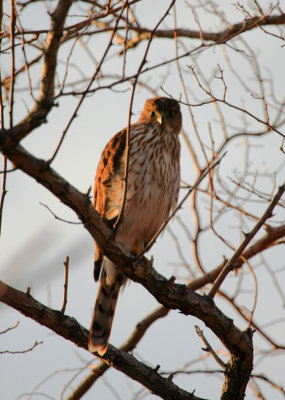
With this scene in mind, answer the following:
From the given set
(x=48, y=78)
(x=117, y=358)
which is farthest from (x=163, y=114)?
(x=48, y=78)

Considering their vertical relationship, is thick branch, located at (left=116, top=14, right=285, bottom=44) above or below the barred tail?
above

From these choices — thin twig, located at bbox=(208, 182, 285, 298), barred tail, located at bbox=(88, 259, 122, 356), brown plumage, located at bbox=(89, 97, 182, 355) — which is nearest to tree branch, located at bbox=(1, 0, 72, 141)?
thin twig, located at bbox=(208, 182, 285, 298)

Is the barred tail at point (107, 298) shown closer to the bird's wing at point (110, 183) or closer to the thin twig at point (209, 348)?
the bird's wing at point (110, 183)

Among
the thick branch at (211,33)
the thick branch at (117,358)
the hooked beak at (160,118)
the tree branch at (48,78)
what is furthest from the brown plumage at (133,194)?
the tree branch at (48,78)

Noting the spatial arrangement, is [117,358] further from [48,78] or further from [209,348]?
[48,78]

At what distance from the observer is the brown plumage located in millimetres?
4582

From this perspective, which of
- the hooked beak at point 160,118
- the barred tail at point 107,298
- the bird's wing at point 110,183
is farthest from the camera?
the hooked beak at point 160,118

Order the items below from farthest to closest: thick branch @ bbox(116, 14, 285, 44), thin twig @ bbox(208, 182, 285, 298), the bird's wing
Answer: thick branch @ bbox(116, 14, 285, 44) → the bird's wing → thin twig @ bbox(208, 182, 285, 298)

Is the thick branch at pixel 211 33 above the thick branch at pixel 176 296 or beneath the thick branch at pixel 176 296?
above

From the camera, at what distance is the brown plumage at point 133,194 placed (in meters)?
4.58

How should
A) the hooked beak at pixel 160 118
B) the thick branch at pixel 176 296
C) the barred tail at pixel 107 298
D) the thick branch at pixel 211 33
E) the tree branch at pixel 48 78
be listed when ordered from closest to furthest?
the tree branch at pixel 48 78 → the thick branch at pixel 176 296 → the barred tail at pixel 107 298 → the hooked beak at pixel 160 118 → the thick branch at pixel 211 33

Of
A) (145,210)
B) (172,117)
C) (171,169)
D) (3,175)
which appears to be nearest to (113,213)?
(145,210)

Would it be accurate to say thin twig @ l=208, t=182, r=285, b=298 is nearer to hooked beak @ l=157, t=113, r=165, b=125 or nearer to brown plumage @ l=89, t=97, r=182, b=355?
brown plumage @ l=89, t=97, r=182, b=355

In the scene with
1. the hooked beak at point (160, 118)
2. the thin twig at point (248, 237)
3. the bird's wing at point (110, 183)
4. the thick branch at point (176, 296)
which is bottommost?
the thick branch at point (176, 296)
